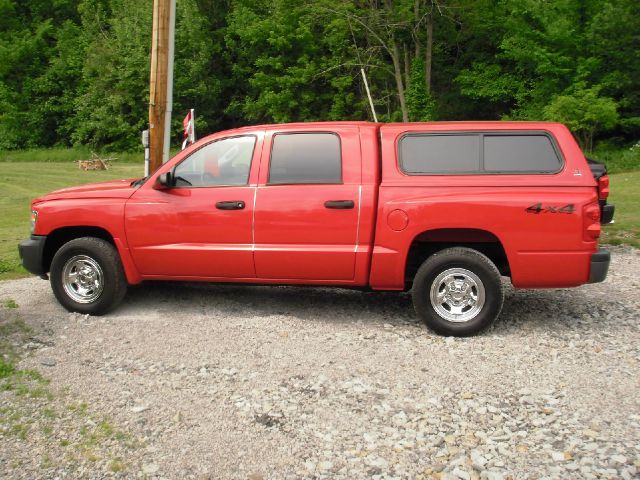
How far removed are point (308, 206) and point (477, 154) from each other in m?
1.59

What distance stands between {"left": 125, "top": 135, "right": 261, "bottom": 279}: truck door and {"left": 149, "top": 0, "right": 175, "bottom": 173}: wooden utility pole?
3116 mm

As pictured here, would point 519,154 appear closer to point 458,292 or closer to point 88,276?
point 458,292

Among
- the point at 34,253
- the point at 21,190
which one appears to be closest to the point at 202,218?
the point at 34,253

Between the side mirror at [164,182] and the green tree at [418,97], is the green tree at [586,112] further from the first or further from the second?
the side mirror at [164,182]

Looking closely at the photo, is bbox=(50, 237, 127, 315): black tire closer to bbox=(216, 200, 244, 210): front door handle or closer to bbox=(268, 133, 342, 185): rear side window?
bbox=(216, 200, 244, 210): front door handle

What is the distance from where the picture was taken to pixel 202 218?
6.12 meters

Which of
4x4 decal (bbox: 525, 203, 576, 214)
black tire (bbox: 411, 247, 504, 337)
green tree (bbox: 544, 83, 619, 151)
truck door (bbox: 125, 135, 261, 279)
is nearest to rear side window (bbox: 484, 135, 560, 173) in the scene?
4x4 decal (bbox: 525, 203, 576, 214)

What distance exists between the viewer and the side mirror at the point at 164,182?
6.14 meters

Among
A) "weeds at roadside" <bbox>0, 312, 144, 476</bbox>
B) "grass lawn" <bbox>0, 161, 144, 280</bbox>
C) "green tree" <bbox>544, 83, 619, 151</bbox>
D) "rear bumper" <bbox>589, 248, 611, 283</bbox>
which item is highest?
"green tree" <bbox>544, 83, 619, 151</bbox>

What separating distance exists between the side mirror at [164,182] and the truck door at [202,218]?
5 centimetres

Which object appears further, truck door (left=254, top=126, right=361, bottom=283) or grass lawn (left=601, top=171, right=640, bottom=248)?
grass lawn (left=601, top=171, right=640, bottom=248)

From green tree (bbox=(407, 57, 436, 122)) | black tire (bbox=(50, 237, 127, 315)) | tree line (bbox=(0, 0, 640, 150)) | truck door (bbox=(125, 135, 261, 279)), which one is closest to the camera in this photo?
truck door (bbox=(125, 135, 261, 279))

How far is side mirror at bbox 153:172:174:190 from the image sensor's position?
6145 mm

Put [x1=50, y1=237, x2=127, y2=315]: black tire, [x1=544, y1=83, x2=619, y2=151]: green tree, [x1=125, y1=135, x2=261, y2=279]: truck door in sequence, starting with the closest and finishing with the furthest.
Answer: [x1=125, y1=135, x2=261, y2=279]: truck door, [x1=50, y1=237, x2=127, y2=315]: black tire, [x1=544, y1=83, x2=619, y2=151]: green tree
